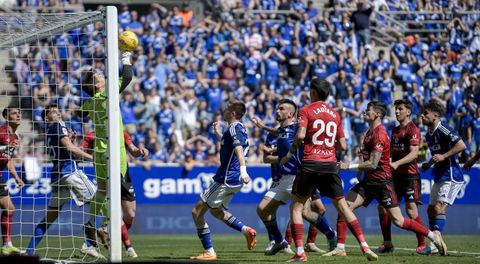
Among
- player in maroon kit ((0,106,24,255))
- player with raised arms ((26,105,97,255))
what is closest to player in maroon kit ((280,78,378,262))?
player with raised arms ((26,105,97,255))

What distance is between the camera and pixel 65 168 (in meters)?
15.8

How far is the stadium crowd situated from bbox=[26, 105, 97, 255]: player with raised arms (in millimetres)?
9694

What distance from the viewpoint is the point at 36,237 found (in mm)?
15094

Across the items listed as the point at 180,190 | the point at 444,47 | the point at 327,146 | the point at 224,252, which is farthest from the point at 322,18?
the point at 327,146

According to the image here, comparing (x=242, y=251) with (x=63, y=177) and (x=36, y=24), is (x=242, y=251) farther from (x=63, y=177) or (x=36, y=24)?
(x=36, y=24)

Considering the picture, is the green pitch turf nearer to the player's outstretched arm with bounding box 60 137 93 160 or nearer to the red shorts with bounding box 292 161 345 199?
the red shorts with bounding box 292 161 345 199

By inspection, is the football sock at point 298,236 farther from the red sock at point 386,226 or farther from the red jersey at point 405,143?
the red jersey at point 405,143

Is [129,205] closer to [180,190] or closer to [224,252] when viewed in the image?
[224,252]

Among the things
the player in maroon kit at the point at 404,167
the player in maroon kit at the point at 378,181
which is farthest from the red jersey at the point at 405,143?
the player in maroon kit at the point at 378,181

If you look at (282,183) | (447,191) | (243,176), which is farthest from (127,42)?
(447,191)

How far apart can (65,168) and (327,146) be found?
167 inches

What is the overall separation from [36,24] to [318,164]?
4398 millimetres

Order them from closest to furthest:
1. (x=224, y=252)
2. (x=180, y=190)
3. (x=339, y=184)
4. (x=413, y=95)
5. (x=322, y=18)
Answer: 1. (x=339, y=184)
2. (x=224, y=252)
3. (x=180, y=190)
4. (x=413, y=95)
5. (x=322, y=18)

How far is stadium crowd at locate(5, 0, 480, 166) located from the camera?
2778cm
